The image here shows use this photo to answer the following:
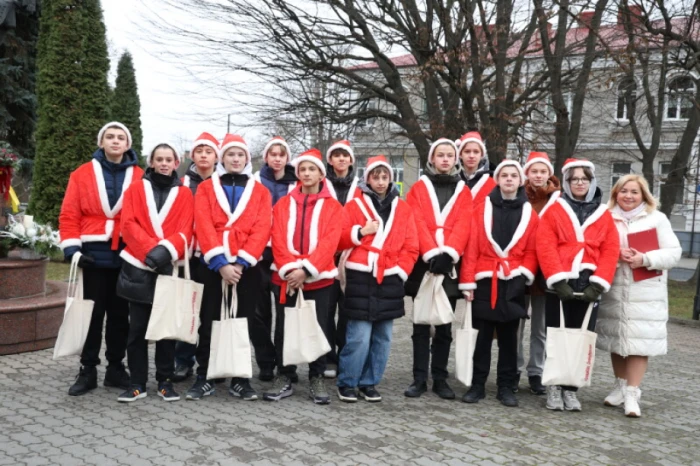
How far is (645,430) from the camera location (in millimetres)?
Result: 4703

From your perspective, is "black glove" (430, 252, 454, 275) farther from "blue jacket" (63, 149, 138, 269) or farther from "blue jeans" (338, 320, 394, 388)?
"blue jacket" (63, 149, 138, 269)

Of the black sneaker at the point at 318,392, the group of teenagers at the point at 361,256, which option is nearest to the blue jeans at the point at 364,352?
the group of teenagers at the point at 361,256

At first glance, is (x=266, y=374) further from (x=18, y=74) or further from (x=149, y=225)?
(x=18, y=74)

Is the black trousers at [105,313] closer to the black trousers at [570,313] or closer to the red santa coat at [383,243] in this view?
the red santa coat at [383,243]

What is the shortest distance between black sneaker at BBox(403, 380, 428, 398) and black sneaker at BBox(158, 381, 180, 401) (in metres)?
1.82

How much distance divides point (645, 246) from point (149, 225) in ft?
12.5

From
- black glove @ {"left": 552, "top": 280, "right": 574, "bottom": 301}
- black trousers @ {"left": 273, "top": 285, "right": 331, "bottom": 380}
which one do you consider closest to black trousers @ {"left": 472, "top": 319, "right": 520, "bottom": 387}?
black glove @ {"left": 552, "top": 280, "right": 574, "bottom": 301}

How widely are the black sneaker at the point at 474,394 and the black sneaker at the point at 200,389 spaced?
2014 mm

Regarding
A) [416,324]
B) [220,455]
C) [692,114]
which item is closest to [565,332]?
[416,324]

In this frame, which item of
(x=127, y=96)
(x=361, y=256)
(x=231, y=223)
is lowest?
(x=361, y=256)

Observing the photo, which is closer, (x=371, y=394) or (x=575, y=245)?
(x=575, y=245)

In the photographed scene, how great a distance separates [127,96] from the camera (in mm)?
27953

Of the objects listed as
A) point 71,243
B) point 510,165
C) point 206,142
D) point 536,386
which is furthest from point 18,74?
point 536,386

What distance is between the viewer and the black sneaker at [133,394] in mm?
4758
